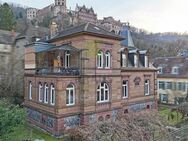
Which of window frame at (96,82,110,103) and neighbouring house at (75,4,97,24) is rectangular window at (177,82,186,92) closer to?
window frame at (96,82,110,103)

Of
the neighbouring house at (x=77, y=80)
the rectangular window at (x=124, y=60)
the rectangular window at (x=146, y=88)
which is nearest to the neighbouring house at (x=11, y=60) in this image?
the neighbouring house at (x=77, y=80)

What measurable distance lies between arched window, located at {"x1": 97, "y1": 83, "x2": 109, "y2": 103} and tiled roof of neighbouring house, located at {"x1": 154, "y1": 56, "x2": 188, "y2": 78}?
1945 centimetres

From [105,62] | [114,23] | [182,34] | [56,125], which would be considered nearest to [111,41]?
[105,62]

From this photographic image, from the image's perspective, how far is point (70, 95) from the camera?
22.8m

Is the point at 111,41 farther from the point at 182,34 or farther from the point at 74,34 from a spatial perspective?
the point at 182,34

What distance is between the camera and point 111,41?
25.4m

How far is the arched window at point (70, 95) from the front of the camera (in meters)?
22.6

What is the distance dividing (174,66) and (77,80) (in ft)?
82.1

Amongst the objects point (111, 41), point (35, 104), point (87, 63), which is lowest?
point (35, 104)

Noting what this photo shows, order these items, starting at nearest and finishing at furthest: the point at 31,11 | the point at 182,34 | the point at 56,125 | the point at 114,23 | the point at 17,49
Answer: the point at 56,125 → the point at 17,49 → the point at 182,34 → the point at 114,23 → the point at 31,11

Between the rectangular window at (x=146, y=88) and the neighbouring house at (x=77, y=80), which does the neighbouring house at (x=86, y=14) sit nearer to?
the rectangular window at (x=146, y=88)

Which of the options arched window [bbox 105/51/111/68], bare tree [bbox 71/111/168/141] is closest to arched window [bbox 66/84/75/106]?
arched window [bbox 105/51/111/68]

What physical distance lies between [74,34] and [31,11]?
132 meters

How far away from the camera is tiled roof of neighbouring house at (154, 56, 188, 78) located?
134ft
